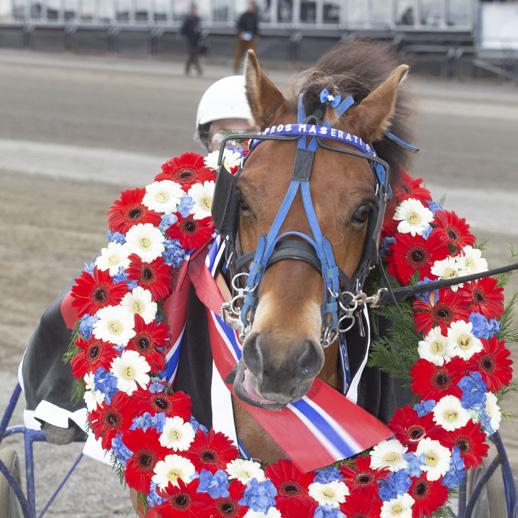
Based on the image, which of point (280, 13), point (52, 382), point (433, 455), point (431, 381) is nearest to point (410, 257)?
point (431, 381)

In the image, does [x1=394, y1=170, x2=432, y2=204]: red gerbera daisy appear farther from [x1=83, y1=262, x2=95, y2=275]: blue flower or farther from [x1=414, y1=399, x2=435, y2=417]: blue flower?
[x1=83, y1=262, x2=95, y2=275]: blue flower

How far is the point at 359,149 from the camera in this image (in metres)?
2.85

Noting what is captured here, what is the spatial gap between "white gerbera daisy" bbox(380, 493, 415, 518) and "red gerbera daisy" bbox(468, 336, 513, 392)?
45 centimetres

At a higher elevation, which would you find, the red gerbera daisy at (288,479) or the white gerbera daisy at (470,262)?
A: the white gerbera daisy at (470,262)

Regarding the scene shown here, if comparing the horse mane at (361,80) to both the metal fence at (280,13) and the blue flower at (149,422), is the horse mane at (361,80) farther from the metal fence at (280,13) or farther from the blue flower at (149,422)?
the metal fence at (280,13)

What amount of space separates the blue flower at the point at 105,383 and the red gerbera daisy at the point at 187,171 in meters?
0.73

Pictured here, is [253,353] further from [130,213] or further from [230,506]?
[130,213]

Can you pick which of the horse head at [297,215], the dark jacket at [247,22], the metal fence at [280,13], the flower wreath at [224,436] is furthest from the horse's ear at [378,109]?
the metal fence at [280,13]

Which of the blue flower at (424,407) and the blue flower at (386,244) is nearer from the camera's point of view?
the blue flower at (424,407)

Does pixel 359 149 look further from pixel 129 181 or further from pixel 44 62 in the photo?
pixel 44 62

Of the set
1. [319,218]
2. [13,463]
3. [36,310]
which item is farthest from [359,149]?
[36,310]

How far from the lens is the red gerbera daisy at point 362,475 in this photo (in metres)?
3.03

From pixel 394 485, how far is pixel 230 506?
485mm

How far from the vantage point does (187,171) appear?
3.61 meters
